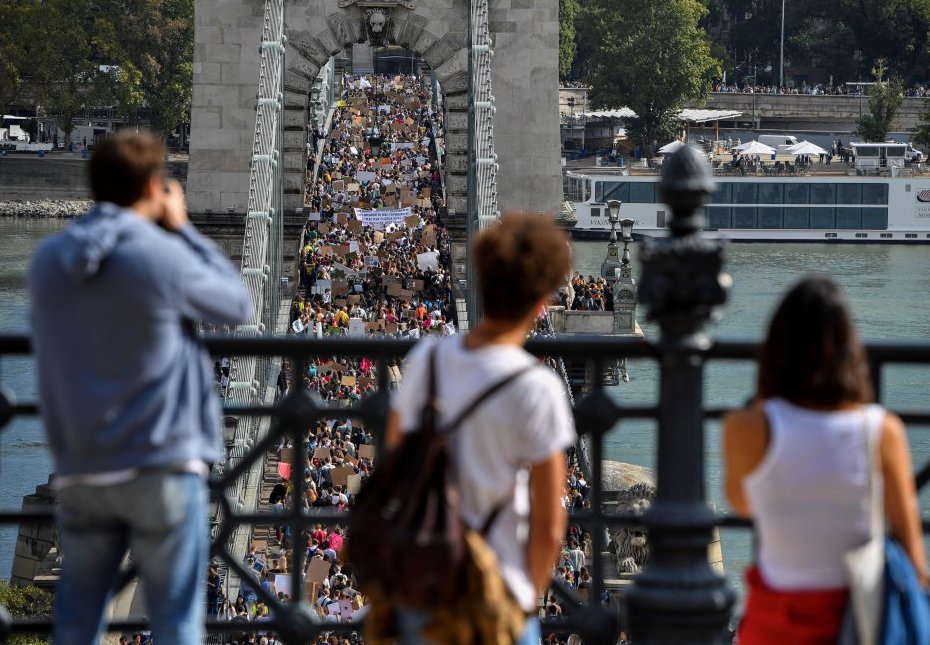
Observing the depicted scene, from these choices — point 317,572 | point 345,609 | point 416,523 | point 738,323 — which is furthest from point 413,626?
point 738,323

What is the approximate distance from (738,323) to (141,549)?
1763 inches

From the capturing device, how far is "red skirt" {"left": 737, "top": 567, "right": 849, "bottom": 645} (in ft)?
12.2

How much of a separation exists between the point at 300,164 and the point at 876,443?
96.8 ft

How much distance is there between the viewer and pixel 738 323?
48.2 metres

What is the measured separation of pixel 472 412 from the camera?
3.61m

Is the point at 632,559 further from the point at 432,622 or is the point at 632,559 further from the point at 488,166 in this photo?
the point at 432,622

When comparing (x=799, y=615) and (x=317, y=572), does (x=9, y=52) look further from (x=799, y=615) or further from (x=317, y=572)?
(x=799, y=615)

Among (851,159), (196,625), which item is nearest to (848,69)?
(851,159)

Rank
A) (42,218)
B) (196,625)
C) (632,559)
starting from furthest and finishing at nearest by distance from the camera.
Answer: (42,218) < (632,559) < (196,625)

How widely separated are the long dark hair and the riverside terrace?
0.35 metres

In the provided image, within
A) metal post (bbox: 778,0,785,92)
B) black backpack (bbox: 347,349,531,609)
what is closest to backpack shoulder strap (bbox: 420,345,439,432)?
black backpack (bbox: 347,349,531,609)

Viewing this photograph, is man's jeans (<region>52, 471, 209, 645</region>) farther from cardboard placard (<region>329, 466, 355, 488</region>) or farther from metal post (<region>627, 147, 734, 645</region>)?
cardboard placard (<region>329, 466, 355, 488</region>)

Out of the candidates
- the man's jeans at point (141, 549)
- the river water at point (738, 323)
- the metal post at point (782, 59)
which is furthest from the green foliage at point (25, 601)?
the metal post at point (782, 59)

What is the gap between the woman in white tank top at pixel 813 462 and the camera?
12.1ft
